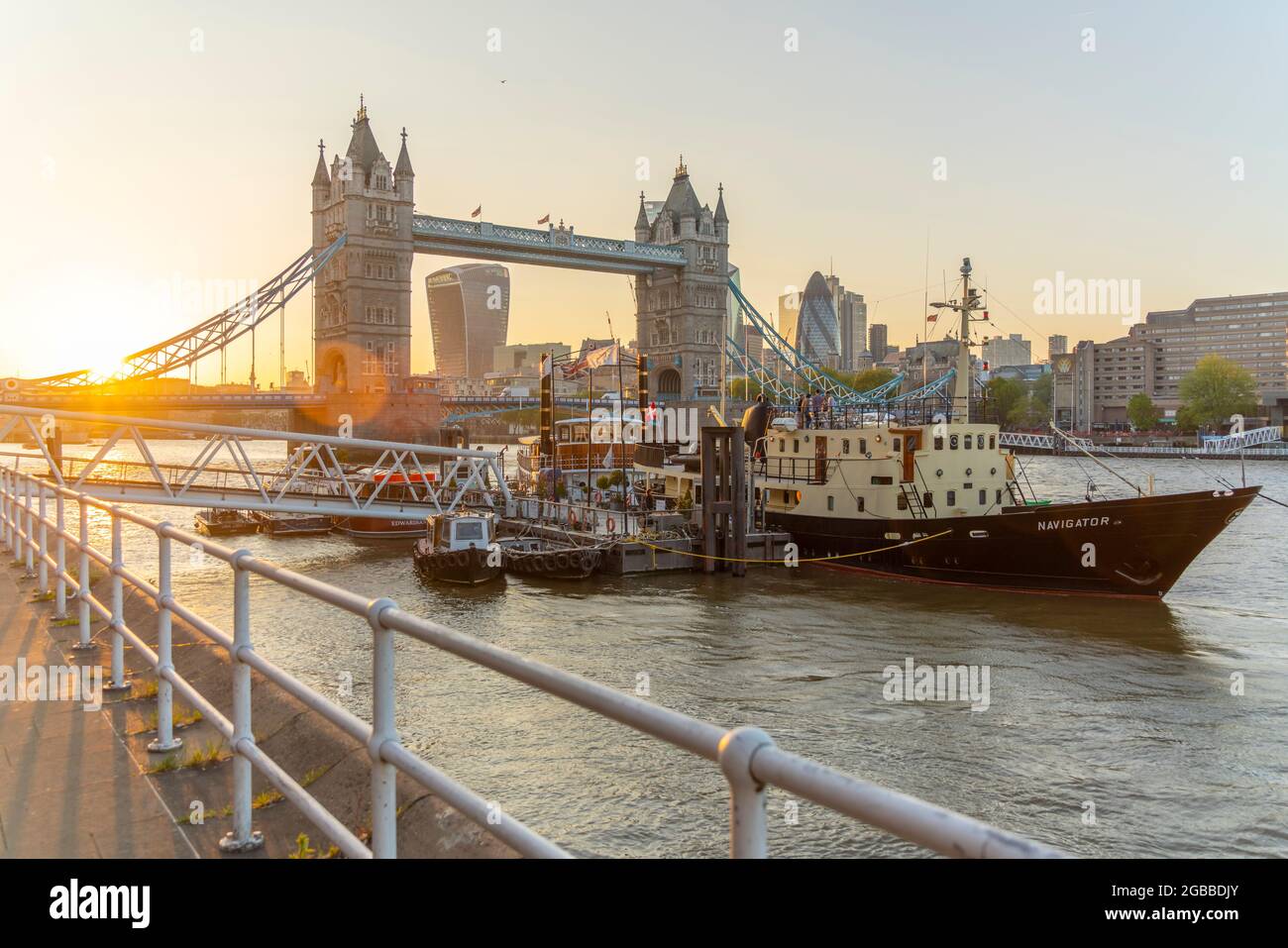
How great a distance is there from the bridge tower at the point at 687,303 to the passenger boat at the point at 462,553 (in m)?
87.8

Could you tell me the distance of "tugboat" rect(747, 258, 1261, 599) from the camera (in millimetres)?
28625

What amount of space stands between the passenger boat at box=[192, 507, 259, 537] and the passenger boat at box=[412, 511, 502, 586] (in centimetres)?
1632

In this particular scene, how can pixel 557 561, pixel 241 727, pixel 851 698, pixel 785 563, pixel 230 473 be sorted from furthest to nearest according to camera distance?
pixel 230 473
pixel 785 563
pixel 557 561
pixel 851 698
pixel 241 727

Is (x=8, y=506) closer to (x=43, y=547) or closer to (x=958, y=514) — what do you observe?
(x=43, y=547)

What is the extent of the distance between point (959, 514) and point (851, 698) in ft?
50.4

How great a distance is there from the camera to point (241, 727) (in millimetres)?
4352

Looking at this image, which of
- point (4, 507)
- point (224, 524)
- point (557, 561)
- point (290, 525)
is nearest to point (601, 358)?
point (290, 525)

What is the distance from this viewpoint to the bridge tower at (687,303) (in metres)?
123

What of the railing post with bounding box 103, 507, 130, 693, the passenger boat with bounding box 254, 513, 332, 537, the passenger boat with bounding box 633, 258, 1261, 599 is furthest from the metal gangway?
the railing post with bounding box 103, 507, 130, 693

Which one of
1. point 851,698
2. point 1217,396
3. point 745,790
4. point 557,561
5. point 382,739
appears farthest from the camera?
point 1217,396

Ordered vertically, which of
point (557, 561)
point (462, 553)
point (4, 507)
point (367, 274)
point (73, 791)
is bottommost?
point (557, 561)

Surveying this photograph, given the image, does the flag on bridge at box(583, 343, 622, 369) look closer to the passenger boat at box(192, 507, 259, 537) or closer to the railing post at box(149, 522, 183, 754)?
the passenger boat at box(192, 507, 259, 537)

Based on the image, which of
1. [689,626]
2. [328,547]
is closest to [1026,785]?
[689,626]

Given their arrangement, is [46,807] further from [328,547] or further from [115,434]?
[328,547]
